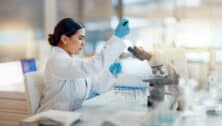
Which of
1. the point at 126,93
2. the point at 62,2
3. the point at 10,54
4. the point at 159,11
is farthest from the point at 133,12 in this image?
the point at 126,93

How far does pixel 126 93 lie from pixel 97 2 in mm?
1926

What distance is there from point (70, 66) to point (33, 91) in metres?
0.41

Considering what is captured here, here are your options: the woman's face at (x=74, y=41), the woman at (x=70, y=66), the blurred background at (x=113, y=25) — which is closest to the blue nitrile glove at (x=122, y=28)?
the woman at (x=70, y=66)

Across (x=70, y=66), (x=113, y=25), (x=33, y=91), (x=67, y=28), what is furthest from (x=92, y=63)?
(x=113, y=25)

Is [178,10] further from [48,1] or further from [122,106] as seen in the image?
[122,106]

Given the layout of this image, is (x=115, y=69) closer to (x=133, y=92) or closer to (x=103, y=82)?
(x=103, y=82)

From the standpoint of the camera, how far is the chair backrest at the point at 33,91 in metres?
1.85

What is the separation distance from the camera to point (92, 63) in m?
1.60

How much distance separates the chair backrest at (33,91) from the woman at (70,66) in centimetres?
4

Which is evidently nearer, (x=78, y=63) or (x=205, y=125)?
(x=205, y=125)

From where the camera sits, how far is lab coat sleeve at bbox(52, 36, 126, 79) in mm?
1599

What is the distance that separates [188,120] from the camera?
128 centimetres

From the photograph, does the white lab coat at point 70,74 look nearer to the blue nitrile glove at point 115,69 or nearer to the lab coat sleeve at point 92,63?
the lab coat sleeve at point 92,63

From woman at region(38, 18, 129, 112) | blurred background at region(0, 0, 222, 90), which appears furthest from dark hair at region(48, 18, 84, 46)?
blurred background at region(0, 0, 222, 90)
